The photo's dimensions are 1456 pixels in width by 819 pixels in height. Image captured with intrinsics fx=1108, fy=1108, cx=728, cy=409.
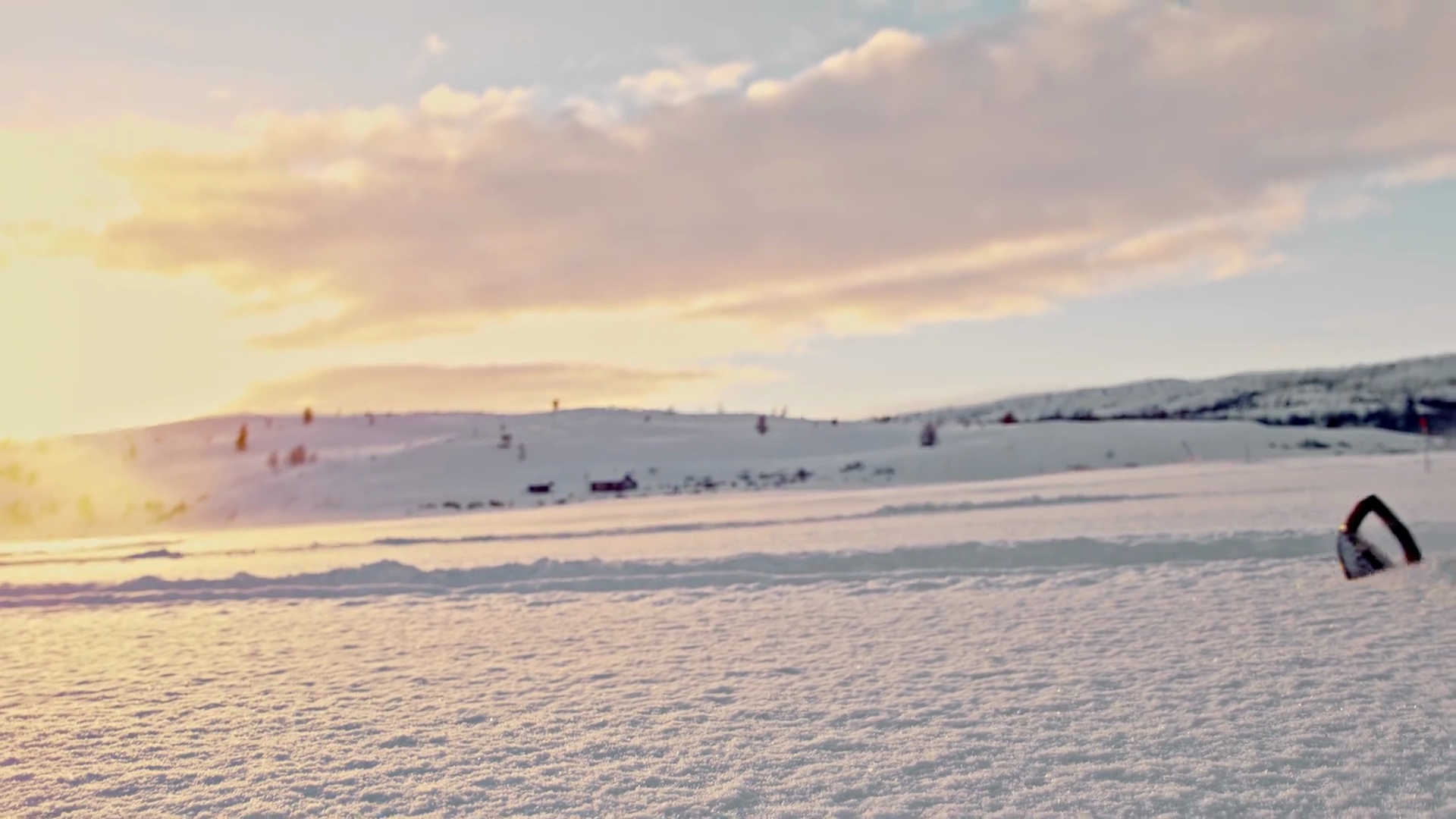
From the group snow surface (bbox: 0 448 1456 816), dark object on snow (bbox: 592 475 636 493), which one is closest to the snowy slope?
dark object on snow (bbox: 592 475 636 493)

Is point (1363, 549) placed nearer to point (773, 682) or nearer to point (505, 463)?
point (773, 682)

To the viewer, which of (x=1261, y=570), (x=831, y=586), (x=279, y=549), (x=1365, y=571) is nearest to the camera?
(x=1365, y=571)

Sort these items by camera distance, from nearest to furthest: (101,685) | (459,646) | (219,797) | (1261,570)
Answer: (219,797), (101,685), (459,646), (1261,570)

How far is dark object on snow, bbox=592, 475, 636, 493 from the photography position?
3206cm

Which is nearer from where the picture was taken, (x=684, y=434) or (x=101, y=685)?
(x=101, y=685)

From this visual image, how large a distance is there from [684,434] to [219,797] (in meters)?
39.0

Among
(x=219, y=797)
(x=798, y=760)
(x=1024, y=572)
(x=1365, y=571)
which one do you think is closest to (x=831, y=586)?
(x=1024, y=572)

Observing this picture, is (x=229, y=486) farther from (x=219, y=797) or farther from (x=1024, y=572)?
(x=219, y=797)

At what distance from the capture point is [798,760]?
4422mm

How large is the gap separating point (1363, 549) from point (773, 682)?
523 centimetres

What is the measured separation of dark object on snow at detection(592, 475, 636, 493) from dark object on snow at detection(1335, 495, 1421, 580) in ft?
81.1

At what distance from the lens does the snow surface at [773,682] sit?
13.5 ft

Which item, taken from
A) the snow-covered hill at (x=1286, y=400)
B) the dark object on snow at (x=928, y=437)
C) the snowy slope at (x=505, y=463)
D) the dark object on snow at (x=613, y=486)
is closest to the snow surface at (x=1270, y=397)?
the snow-covered hill at (x=1286, y=400)

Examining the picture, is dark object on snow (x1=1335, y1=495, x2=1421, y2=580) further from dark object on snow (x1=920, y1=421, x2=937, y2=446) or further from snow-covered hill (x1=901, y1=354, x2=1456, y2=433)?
snow-covered hill (x1=901, y1=354, x2=1456, y2=433)
